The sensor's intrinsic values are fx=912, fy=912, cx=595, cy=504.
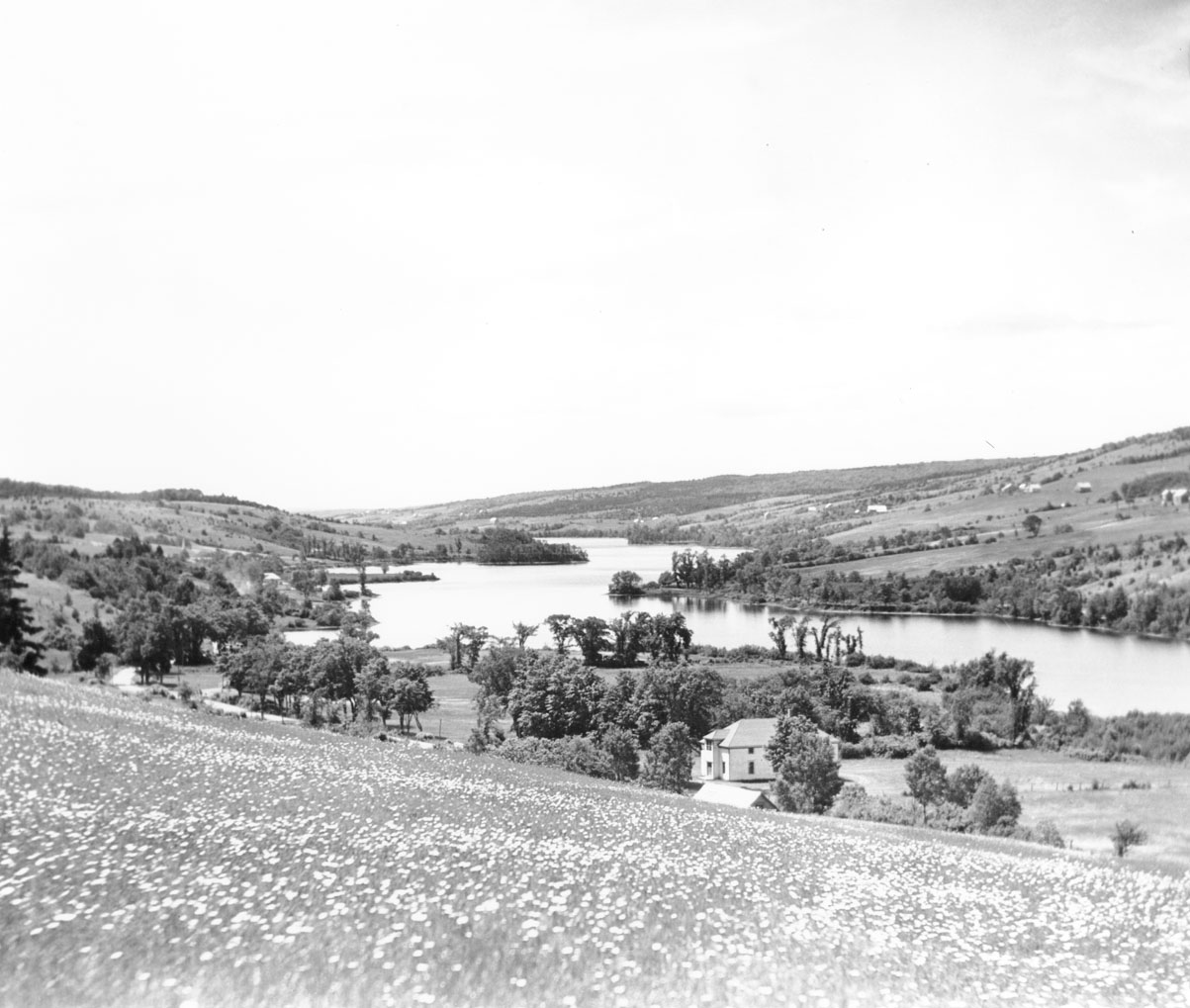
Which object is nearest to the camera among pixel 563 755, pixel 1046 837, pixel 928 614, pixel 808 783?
pixel 1046 837

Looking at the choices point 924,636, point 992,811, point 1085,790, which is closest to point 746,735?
point 1085,790

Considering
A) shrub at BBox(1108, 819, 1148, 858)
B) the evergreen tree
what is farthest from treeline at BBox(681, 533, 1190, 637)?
the evergreen tree

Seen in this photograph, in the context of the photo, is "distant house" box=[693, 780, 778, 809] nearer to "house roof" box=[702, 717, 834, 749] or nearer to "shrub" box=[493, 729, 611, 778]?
"shrub" box=[493, 729, 611, 778]

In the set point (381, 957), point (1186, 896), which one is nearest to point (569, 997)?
point (381, 957)

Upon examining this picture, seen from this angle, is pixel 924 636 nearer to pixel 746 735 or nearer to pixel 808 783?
pixel 746 735

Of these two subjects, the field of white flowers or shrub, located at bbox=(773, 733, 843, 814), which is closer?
the field of white flowers
